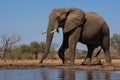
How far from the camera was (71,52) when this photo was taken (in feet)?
77.6

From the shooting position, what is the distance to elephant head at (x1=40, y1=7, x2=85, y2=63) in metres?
24.1

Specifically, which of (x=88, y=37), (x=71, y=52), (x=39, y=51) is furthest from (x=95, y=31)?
(x=39, y=51)

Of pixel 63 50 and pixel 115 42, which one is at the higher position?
pixel 115 42

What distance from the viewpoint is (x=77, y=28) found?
24.1m

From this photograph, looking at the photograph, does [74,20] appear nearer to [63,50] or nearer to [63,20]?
[63,20]

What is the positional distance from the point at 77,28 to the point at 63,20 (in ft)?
3.49

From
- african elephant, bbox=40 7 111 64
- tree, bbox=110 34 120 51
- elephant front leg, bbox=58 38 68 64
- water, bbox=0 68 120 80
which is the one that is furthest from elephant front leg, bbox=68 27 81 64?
tree, bbox=110 34 120 51

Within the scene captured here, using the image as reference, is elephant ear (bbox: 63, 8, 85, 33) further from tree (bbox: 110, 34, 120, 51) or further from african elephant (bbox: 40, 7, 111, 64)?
tree (bbox: 110, 34, 120, 51)

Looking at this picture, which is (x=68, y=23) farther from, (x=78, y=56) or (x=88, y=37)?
(x=78, y=56)

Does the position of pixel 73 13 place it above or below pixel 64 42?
above

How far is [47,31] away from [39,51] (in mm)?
34708

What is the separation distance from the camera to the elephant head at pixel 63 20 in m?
24.1

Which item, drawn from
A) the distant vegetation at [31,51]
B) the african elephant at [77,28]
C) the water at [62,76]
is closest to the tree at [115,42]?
the distant vegetation at [31,51]

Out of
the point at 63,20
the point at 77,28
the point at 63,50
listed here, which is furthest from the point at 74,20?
the point at 63,50
